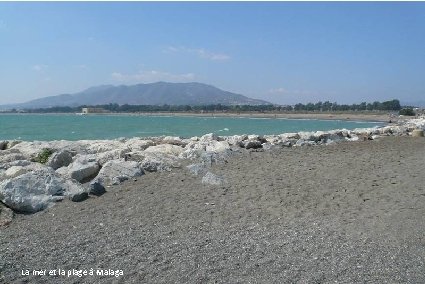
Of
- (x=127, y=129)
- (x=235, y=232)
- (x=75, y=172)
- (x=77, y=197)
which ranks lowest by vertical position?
(x=127, y=129)

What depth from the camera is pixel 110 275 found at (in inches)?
170

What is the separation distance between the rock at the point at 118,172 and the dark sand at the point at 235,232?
0.25 meters

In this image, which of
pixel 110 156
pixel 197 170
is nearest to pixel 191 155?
pixel 110 156

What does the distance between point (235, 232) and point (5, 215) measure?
3.46 meters

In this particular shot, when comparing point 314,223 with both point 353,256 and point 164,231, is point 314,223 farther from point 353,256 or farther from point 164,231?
point 164,231

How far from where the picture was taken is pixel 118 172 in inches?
332

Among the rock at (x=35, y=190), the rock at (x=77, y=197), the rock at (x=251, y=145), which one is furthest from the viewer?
the rock at (x=251, y=145)

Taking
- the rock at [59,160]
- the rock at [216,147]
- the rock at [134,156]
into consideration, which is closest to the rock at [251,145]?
the rock at [216,147]

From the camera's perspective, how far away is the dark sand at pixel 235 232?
4.45 meters

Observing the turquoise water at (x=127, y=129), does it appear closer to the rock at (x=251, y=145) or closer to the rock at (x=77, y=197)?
the rock at (x=251, y=145)

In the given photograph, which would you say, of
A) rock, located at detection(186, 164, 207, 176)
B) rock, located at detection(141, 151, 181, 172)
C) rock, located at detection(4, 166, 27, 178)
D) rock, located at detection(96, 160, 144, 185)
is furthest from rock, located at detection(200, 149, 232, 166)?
rock, located at detection(4, 166, 27, 178)

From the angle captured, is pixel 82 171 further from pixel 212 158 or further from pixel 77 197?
pixel 212 158

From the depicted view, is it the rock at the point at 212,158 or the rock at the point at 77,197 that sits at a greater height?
the rock at the point at 212,158

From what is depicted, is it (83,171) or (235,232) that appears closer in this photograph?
(235,232)
